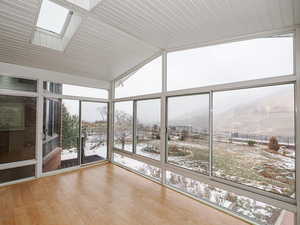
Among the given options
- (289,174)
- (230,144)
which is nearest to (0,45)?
(230,144)

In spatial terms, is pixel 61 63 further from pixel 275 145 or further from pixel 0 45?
pixel 275 145

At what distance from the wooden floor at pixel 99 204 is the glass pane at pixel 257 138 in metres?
0.77

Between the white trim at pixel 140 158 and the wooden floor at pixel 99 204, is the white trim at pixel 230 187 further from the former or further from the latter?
the wooden floor at pixel 99 204

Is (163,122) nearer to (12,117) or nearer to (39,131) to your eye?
(39,131)

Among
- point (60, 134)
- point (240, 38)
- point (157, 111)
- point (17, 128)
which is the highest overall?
point (240, 38)

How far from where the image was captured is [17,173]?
356 cm

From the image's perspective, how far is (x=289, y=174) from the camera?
2.10 m

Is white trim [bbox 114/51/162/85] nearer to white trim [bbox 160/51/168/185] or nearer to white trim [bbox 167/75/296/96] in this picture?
white trim [bbox 160/51/168/185]

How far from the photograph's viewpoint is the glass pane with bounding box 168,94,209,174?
117 inches

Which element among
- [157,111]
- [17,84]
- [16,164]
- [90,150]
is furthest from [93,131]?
[157,111]

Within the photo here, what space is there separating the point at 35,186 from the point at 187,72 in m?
4.15

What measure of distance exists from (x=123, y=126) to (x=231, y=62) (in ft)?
11.2

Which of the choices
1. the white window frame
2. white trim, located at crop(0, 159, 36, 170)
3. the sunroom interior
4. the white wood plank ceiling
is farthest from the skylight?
white trim, located at crop(0, 159, 36, 170)

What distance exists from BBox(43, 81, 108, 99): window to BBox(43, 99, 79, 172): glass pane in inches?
9.5
